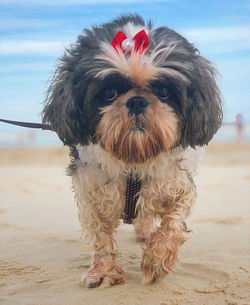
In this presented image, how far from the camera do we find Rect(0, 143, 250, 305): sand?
12.0 feet

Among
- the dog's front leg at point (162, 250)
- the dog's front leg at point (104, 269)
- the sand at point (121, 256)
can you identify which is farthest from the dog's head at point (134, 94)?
the sand at point (121, 256)

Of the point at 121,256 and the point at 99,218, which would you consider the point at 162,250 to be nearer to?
the point at 99,218

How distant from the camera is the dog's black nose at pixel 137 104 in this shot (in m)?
3.32

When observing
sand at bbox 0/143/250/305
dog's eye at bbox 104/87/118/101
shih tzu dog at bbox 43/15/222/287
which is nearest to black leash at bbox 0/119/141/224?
shih tzu dog at bbox 43/15/222/287

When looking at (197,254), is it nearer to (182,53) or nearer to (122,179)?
(122,179)

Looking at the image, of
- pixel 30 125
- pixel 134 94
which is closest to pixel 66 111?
pixel 134 94

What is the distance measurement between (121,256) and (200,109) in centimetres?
176

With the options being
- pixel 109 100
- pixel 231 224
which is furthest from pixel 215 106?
pixel 231 224

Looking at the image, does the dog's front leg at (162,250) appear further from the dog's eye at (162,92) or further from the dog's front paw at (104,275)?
the dog's eye at (162,92)

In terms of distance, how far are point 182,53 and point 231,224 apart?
9.65 ft

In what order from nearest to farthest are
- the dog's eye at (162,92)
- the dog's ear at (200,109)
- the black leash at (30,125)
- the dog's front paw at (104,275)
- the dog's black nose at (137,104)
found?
the dog's black nose at (137,104)
the dog's eye at (162,92)
the dog's ear at (200,109)
the dog's front paw at (104,275)
the black leash at (30,125)

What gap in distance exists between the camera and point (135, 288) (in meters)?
3.77

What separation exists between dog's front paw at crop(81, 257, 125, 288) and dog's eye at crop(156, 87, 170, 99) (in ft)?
4.42

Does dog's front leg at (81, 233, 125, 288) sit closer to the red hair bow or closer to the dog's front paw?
the dog's front paw
